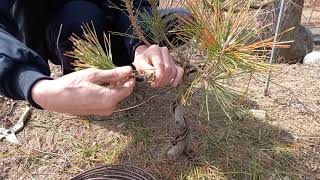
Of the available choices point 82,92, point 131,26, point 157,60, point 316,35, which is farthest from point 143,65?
point 316,35

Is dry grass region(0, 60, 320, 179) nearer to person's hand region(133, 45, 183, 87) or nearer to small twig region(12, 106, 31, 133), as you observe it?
small twig region(12, 106, 31, 133)

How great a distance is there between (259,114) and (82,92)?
808mm

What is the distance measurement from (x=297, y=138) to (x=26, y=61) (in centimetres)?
87

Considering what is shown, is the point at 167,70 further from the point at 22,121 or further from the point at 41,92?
the point at 22,121

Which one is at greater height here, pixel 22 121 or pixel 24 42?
pixel 24 42

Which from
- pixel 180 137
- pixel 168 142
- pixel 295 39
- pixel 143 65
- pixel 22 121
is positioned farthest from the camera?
pixel 295 39

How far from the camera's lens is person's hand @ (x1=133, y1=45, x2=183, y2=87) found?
0.85 meters

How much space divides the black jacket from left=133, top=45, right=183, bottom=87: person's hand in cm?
21

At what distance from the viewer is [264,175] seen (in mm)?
1145

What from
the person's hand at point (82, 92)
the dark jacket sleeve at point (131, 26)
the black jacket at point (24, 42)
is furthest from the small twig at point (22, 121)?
the person's hand at point (82, 92)

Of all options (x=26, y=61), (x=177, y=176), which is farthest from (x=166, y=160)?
(x=26, y=61)

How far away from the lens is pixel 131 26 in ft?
3.90

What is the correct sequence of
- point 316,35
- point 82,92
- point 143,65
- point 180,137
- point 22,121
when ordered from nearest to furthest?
1. point 82,92
2. point 143,65
3. point 180,137
4. point 22,121
5. point 316,35

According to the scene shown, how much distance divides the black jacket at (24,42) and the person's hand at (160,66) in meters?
0.21
